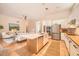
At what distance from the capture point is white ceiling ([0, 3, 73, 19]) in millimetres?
1418

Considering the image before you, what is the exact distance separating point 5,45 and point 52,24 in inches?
38.4

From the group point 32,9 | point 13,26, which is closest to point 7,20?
point 13,26

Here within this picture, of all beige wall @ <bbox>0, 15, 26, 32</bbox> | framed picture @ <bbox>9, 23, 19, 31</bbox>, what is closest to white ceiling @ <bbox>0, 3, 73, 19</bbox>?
beige wall @ <bbox>0, 15, 26, 32</bbox>

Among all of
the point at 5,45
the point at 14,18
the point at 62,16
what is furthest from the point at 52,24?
the point at 5,45

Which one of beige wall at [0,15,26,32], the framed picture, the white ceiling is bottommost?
the framed picture

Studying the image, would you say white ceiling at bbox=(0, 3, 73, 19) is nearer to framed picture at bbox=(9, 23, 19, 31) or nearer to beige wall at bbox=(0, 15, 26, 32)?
beige wall at bbox=(0, 15, 26, 32)

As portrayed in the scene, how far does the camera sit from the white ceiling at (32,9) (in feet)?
4.65

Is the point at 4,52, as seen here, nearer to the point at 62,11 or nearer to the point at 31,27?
the point at 31,27

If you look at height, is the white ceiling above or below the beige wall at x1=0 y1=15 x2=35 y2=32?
above

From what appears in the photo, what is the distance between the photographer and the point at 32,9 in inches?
58.0

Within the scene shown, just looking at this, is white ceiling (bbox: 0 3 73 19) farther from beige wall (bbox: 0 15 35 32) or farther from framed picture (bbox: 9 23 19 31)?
framed picture (bbox: 9 23 19 31)

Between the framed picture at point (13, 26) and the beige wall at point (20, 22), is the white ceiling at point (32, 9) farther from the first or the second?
the framed picture at point (13, 26)

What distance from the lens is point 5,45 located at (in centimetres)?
141

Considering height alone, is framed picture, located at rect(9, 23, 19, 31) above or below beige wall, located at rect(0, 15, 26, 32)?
below
